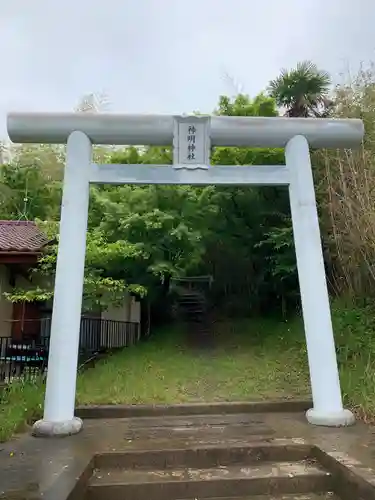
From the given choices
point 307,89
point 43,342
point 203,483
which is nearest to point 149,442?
point 203,483

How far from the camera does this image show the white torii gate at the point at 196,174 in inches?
203

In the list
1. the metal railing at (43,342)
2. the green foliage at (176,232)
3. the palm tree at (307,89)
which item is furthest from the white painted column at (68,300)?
the palm tree at (307,89)

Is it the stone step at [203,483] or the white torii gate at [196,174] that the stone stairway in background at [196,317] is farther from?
the stone step at [203,483]

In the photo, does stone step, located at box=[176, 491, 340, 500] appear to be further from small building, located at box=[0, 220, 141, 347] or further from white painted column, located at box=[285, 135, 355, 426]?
small building, located at box=[0, 220, 141, 347]

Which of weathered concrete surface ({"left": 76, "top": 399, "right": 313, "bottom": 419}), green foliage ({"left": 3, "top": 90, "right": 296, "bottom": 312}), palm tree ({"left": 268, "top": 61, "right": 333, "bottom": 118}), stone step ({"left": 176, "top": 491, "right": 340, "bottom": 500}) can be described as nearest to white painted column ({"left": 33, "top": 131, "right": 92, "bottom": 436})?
weathered concrete surface ({"left": 76, "top": 399, "right": 313, "bottom": 419})

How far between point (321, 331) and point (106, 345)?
601cm

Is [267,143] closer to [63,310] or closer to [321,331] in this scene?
[321,331]

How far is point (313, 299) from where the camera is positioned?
17.7ft

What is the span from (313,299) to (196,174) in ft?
6.67

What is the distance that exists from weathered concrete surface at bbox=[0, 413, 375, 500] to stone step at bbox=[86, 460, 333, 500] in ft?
0.54

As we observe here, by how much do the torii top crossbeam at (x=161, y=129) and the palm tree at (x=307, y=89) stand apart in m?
4.98

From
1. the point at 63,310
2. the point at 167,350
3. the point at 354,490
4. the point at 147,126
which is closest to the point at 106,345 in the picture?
the point at 167,350

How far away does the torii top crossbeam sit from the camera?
5574mm

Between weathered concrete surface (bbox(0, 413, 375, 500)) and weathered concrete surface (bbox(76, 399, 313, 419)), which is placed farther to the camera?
weathered concrete surface (bbox(76, 399, 313, 419))
